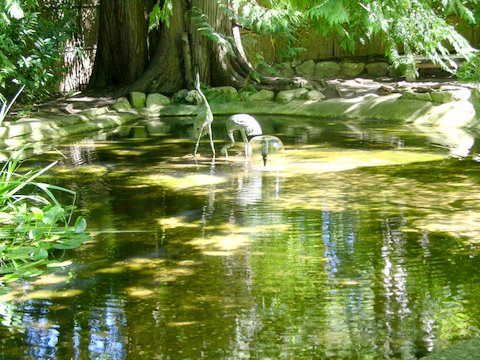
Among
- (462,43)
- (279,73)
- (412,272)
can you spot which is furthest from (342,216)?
(279,73)

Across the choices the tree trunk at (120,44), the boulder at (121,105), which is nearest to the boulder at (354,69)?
the tree trunk at (120,44)

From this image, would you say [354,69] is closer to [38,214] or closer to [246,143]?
[246,143]

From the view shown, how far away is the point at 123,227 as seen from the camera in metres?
5.50

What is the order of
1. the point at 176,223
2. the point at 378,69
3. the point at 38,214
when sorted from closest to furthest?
the point at 38,214 < the point at 176,223 < the point at 378,69

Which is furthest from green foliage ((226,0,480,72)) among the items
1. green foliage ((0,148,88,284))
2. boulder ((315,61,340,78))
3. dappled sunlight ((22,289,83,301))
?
boulder ((315,61,340,78))

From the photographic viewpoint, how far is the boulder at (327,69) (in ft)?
55.8

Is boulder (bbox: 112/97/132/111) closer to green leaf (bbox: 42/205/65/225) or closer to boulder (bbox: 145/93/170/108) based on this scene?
boulder (bbox: 145/93/170/108)

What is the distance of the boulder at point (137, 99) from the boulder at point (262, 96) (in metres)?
1.75

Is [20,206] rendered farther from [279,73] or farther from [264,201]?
[279,73]

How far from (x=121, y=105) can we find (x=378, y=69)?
5.93 meters

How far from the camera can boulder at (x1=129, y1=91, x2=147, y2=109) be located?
13.4 metres

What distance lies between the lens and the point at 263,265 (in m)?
4.53

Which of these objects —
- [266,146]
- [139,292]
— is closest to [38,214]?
[139,292]

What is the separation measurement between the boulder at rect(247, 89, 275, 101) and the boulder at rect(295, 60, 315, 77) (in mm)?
3696
